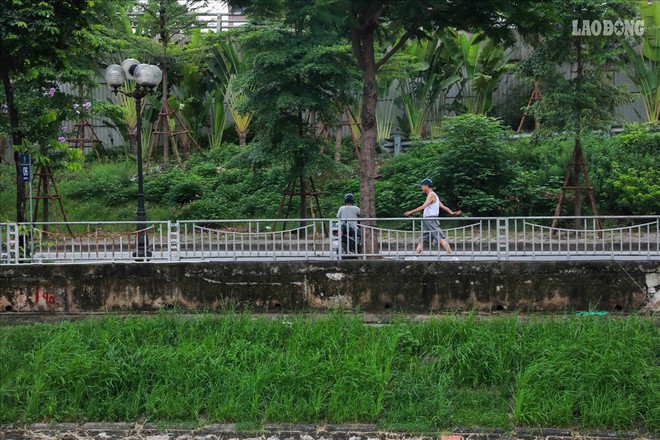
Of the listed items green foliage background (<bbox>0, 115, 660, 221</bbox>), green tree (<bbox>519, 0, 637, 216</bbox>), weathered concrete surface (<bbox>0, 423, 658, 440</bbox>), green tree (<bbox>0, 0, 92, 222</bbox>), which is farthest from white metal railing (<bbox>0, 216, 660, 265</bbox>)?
green foliage background (<bbox>0, 115, 660, 221</bbox>)

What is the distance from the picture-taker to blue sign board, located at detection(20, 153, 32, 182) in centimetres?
1259

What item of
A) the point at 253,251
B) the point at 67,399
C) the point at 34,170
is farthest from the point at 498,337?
the point at 34,170

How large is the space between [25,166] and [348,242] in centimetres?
594

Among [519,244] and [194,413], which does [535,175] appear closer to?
[519,244]

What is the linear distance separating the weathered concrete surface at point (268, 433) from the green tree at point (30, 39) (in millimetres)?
5777

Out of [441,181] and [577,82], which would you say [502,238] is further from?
[441,181]

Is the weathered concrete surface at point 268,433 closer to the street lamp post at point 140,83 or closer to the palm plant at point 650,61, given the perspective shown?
the street lamp post at point 140,83

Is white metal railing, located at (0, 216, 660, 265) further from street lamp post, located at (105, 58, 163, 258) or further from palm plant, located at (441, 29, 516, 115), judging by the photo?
palm plant, located at (441, 29, 516, 115)

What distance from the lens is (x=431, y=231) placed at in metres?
Result: 10.9

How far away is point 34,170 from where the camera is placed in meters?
17.7

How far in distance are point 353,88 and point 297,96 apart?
138 centimetres

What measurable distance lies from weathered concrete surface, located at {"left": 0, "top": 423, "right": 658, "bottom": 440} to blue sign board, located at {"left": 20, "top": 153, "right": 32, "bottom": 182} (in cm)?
564

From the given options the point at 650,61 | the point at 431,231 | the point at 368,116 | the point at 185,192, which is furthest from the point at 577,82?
the point at 185,192

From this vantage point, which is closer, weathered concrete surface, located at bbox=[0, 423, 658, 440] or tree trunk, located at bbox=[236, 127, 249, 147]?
weathered concrete surface, located at bbox=[0, 423, 658, 440]
